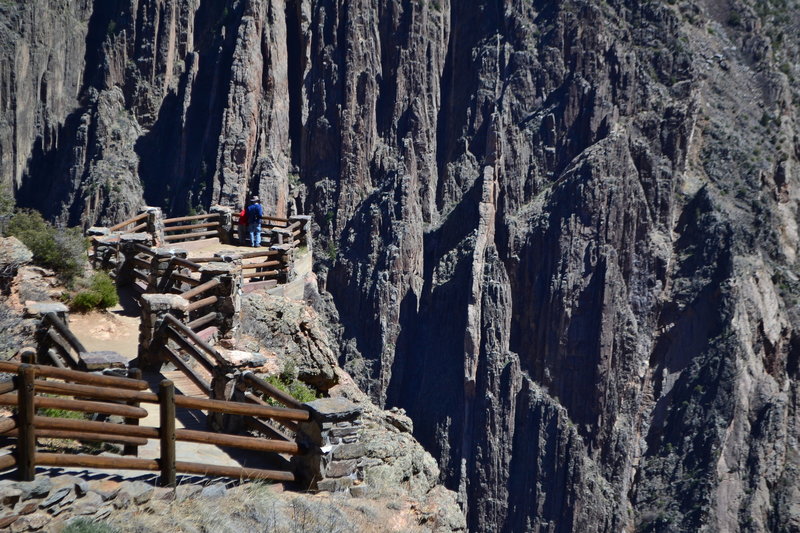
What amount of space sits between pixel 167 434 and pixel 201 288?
7394 millimetres

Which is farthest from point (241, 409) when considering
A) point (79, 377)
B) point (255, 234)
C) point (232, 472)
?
point (255, 234)

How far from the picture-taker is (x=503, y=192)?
8812 centimetres

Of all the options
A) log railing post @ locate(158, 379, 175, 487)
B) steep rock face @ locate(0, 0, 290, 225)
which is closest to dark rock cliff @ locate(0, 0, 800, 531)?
steep rock face @ locate(0, 0, 290, 225)

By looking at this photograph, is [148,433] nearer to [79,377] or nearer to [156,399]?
[156,399]

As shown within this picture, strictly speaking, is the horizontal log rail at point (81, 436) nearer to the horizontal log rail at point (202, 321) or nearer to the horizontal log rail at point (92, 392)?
the horizontal log rail at point (92, 392)

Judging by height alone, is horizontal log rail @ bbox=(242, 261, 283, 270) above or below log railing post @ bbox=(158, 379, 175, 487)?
above

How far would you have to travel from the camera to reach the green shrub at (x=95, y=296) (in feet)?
62.8

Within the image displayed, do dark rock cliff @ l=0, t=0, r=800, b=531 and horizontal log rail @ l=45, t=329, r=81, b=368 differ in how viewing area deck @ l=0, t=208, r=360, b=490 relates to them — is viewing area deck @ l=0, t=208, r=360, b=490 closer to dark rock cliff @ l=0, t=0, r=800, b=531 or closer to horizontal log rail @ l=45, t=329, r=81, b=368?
horizontal log rail @ l=45, t=329, r=81, b=368

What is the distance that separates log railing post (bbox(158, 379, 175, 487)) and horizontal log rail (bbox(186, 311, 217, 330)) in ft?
21.9

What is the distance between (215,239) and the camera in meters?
31.0

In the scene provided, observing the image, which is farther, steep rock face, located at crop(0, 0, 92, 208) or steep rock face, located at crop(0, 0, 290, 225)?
steep rock face, located at crop(0, 0, 290, 225)

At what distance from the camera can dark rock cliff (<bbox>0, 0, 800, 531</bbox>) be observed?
7881cm

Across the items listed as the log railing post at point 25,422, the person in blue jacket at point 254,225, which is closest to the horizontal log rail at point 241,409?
the log railing post at point 25,422

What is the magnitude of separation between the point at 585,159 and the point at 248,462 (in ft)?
256
